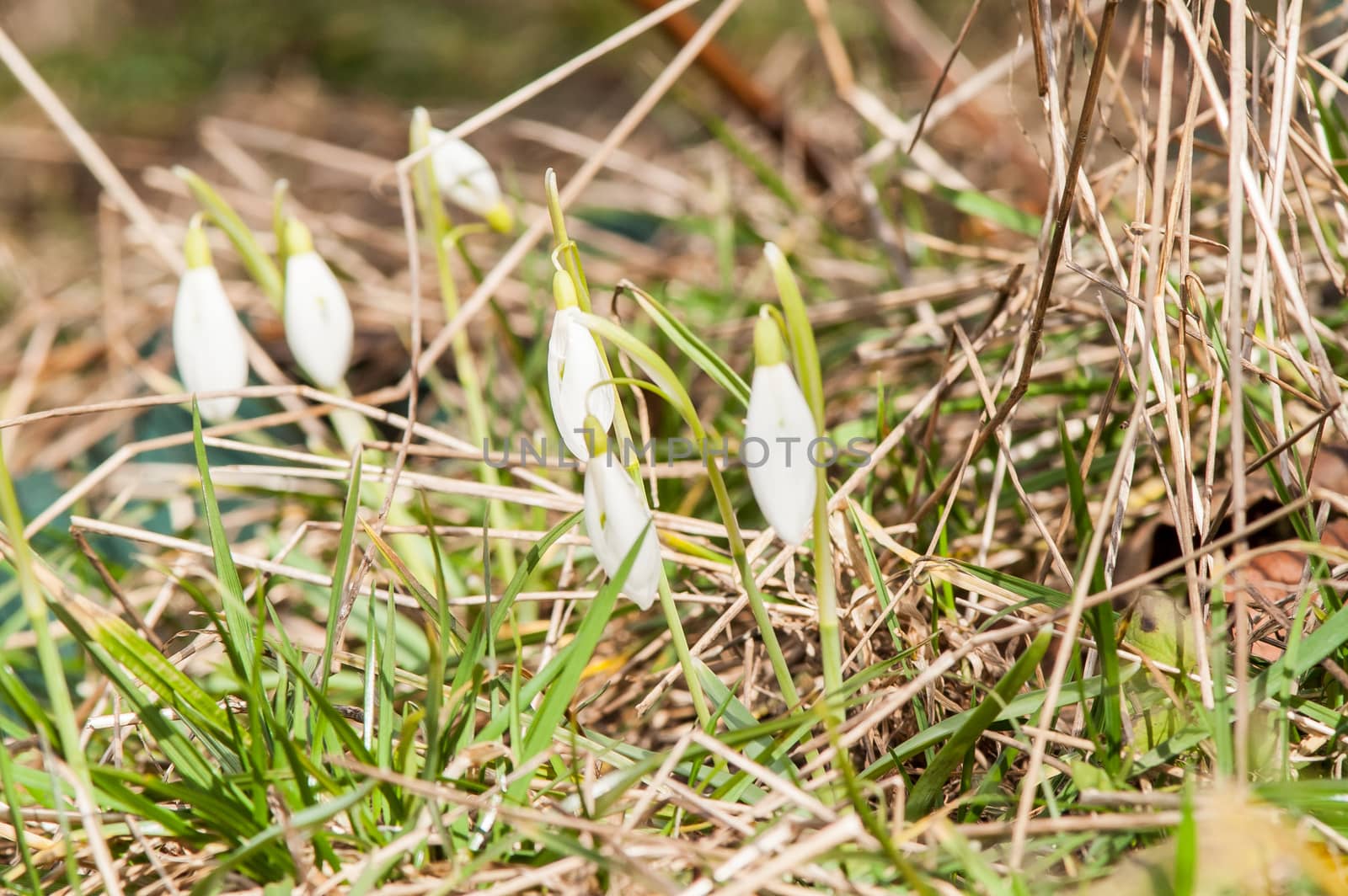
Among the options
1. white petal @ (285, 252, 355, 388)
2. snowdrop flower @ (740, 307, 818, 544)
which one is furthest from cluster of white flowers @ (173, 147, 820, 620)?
white petal @ (285, 252, 355, 388)

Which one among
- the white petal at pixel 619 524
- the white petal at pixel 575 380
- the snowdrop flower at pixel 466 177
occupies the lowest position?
the white petal at pixel 619 524

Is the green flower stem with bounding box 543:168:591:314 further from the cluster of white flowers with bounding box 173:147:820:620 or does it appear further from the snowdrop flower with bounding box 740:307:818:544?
the snowdrop flower with bounding box 740:307:818:544

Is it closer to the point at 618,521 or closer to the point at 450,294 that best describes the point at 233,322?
the point at 450,294

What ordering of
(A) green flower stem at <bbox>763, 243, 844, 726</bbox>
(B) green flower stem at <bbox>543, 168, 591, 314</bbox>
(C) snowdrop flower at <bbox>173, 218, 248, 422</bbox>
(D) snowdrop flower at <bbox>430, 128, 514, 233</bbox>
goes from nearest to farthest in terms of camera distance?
(A) green flower stem at <bbox>763, 243, 844, 726</bbox> → (B) green flower stem at <bbox>543, 168, 591, 314</bbox> → (C) snowdrop flower at <bbox>173, 218, 248, 422</bbox> → (D) snowdrop flower at <bbox>430, 128, 514, 233</bbox>

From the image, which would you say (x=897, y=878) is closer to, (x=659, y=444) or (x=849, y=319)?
(x=659, y=444)

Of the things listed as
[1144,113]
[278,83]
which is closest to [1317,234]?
[1144,113]

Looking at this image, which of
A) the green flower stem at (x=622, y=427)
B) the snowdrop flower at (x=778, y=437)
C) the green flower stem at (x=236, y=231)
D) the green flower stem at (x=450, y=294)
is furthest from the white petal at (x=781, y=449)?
the green flower stem at (x=236, y=231)

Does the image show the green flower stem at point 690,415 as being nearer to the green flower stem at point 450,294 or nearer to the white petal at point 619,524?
the white petal at point 619,524
